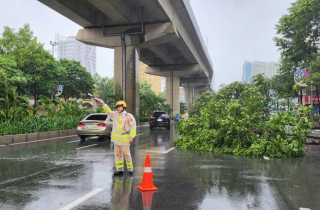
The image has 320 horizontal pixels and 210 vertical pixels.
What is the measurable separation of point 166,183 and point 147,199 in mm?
1289

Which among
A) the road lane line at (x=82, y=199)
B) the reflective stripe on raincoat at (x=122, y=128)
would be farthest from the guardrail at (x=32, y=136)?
the road lane line at (x=82, y=199)

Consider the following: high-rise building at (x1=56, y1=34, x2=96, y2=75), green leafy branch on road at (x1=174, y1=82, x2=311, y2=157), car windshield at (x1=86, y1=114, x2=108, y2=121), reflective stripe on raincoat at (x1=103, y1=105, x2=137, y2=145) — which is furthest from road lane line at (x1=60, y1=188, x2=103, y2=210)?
high-rise building at (x1=56, y1=34, x2=96, y2=75)

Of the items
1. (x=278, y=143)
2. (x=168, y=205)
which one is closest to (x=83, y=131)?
(x=278, y=143)

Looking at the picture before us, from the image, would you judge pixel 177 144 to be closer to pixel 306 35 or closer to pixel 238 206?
pixel 238 206

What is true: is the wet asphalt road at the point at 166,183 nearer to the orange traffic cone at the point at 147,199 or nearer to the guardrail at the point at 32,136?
the orange traffic cone at the point at 147,199

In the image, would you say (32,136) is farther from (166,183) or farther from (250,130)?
(166,183)

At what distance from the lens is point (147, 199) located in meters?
5.36

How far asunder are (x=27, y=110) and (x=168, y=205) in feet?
53.9

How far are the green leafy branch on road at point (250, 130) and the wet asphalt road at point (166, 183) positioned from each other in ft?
3.62

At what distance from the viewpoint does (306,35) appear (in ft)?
70.7

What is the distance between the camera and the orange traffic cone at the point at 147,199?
498 cm

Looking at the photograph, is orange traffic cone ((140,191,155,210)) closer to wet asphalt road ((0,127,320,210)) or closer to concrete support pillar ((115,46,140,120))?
wet asphalt road ((0,127,320,210))

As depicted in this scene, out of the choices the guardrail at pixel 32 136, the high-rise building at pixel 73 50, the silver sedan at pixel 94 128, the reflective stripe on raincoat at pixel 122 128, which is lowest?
the guardrail at pixel 32 136

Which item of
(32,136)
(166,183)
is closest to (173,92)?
(32,136)
